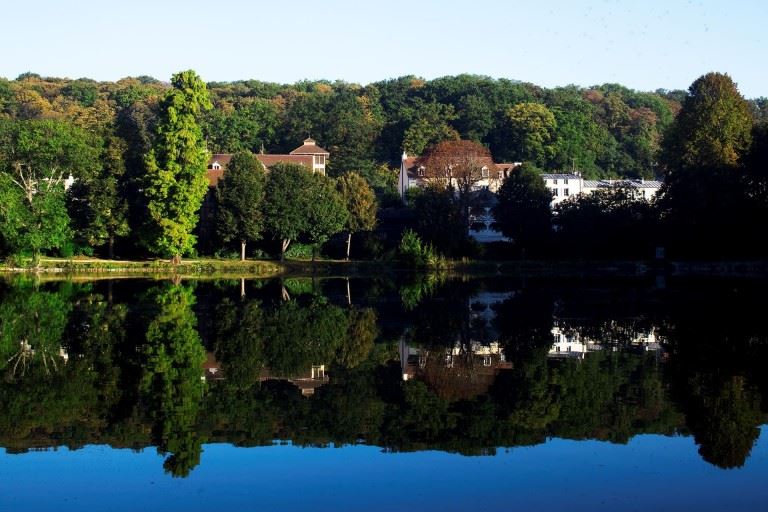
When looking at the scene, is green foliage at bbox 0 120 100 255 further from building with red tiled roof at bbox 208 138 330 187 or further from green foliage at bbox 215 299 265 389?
green foliage at bbox 215 299 265 389

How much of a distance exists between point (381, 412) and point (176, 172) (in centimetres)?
4844

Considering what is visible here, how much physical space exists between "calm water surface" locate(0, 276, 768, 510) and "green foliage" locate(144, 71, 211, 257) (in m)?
29.8

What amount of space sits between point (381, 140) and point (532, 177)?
49.2 meters

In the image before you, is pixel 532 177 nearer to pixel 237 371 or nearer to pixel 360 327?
pixel 360 327

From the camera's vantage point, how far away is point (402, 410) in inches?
671

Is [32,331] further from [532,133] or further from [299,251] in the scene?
[532,133]

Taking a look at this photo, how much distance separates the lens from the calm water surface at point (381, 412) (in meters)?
12.3

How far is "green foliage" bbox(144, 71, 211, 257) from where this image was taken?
6206 centimetres

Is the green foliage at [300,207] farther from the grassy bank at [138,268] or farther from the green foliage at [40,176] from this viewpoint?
the green foliage at [40,176]

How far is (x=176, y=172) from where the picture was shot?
2479 inches

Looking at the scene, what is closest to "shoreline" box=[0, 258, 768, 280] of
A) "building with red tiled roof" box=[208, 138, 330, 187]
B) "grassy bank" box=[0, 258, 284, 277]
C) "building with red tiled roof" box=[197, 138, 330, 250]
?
"grassy bank" box=[0, 258, 284, 277]

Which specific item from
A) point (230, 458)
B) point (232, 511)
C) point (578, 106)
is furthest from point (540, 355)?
point (578, 106)

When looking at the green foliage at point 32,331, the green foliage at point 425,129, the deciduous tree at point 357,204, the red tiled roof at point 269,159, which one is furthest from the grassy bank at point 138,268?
the green foliage at point 425,129

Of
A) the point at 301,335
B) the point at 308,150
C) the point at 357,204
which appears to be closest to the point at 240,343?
the point at 301,335
